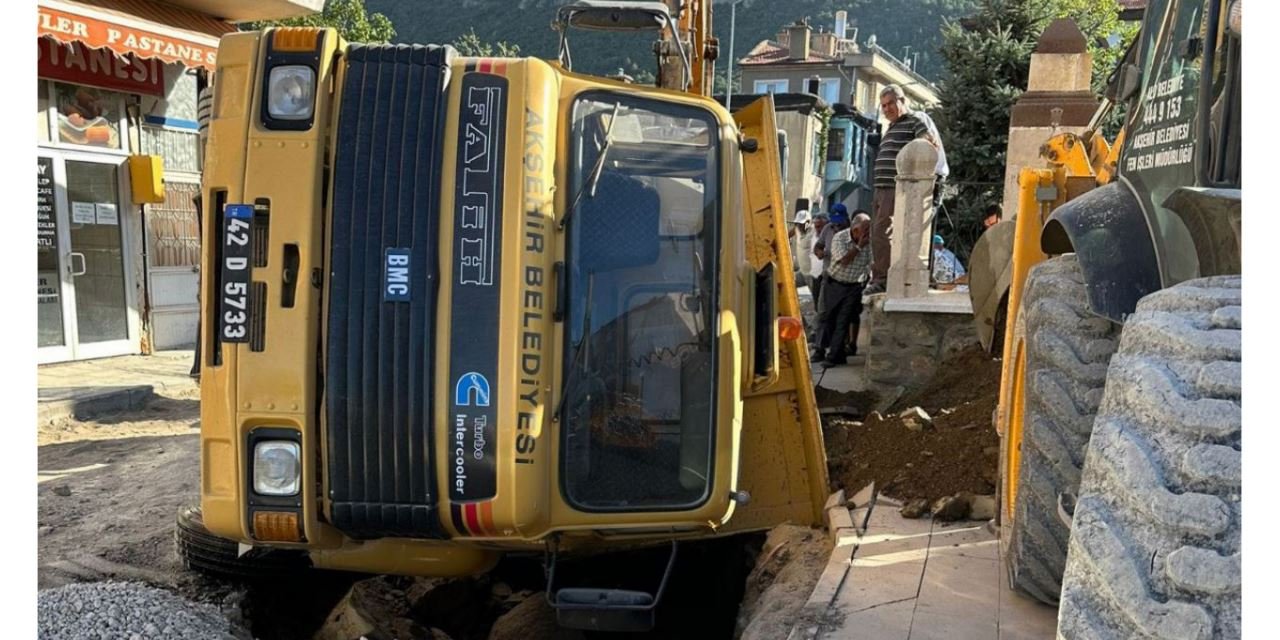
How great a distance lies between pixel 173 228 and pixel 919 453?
10037mm

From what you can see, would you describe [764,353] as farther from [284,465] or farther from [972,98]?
[972,98]

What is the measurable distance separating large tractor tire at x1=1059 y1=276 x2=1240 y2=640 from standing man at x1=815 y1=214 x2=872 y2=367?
26.5 feet

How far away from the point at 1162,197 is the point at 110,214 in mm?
11272

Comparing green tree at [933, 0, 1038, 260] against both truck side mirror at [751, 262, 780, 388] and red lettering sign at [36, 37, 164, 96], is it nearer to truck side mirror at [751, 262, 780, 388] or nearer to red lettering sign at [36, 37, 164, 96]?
red lettering sign at [36, 37, 164, 96]

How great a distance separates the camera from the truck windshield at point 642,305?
3596mm

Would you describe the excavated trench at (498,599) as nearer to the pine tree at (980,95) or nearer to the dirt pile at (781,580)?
the dirt pile at (781,580)

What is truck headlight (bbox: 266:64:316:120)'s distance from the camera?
3.39 metres

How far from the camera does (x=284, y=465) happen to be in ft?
11.1

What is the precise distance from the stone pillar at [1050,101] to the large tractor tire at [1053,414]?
7586 mm

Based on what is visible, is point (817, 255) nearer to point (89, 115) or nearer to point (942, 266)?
point (942, 266)

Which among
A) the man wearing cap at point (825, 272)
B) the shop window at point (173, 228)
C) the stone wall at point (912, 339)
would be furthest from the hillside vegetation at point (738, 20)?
the stone wall at point (912, 339)

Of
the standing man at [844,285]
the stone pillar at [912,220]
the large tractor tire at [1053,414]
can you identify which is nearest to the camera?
the large tractor tire at [1053,414]

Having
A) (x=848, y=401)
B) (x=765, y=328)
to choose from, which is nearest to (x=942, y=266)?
(x=848, y=401)

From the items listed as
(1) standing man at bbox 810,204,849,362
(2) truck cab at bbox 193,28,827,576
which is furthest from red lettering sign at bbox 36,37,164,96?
(2) truck cab at bbox 193,28,827,576
